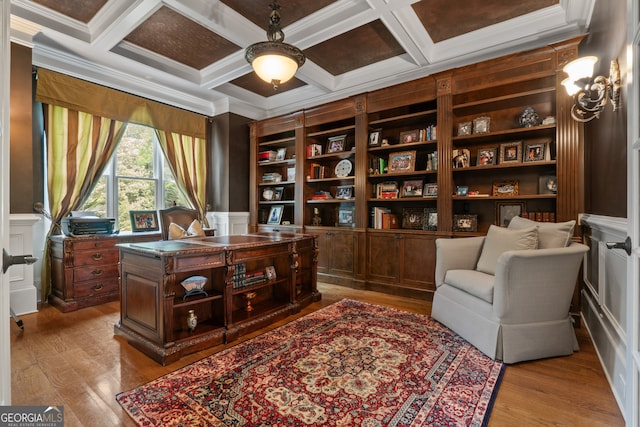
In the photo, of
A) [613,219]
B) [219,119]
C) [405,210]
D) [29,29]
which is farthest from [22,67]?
[613,219]

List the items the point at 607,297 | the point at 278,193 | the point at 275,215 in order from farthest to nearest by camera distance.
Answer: the point at 278,193 < the point at 275,215 < the point at 607,297

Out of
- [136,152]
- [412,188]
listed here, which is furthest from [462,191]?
[136,152]

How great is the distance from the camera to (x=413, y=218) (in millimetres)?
4055

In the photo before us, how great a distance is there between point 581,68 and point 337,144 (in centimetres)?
296

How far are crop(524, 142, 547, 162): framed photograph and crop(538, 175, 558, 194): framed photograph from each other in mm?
242

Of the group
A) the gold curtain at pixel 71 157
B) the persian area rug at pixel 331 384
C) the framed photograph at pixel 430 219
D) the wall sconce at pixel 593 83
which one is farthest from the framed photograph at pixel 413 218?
the gold curtain at pixel 71 157

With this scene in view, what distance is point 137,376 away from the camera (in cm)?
196

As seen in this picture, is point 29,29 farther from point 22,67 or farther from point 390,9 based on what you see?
point 390,9

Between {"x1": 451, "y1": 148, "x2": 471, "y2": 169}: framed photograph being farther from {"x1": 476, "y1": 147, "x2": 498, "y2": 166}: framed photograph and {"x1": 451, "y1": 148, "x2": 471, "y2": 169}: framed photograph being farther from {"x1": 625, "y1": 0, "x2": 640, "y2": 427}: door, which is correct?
{"x1": 625, "y1": 0, "x2": 640, "y2": 427}: door

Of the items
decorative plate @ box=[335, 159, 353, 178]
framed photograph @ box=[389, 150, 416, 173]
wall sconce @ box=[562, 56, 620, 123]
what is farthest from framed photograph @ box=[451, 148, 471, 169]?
decorative plate @ box=[335, 159, 353, 178]

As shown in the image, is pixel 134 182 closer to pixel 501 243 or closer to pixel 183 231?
pixel 183 231

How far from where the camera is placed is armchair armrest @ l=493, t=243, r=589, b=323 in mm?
2084

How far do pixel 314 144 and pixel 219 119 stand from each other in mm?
1720

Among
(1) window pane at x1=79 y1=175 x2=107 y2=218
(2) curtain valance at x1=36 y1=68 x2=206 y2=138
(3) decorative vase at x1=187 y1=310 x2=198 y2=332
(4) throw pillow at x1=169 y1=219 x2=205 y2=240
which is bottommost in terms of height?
(3) decorative vase at x1=187 y1=310 x2=198 y2=332
